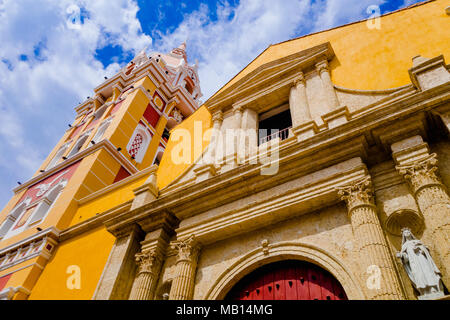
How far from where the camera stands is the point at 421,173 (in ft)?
19.0

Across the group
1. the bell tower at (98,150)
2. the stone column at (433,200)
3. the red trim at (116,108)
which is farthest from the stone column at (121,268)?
the red trim at (116,108)

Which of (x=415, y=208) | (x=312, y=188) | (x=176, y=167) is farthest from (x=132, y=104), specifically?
(x=415, y=208)

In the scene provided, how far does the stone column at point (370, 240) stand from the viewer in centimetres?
497

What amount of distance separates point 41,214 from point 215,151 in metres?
8.31

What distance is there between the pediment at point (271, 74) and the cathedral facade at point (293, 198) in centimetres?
4

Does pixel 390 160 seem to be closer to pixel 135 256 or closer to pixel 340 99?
pixel 340 99

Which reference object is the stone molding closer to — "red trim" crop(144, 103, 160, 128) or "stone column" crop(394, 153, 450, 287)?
"stone column" crop(394, 153, 450, 287)

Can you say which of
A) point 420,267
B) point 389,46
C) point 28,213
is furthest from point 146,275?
point 28,213

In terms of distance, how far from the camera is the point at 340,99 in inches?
352

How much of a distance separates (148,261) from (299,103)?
5380 millimetres

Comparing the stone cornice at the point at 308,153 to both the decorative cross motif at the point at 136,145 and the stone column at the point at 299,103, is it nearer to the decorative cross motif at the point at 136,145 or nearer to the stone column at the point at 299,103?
the stone column at the point at 299,103

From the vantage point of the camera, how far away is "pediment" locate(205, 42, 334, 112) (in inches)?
409

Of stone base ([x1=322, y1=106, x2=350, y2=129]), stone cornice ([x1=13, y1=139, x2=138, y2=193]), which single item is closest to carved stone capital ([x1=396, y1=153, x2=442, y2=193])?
stone base ([x1=322, y1=106, x2=350, y2=129])

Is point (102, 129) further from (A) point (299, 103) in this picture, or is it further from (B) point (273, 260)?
(B) point (273, 260)
